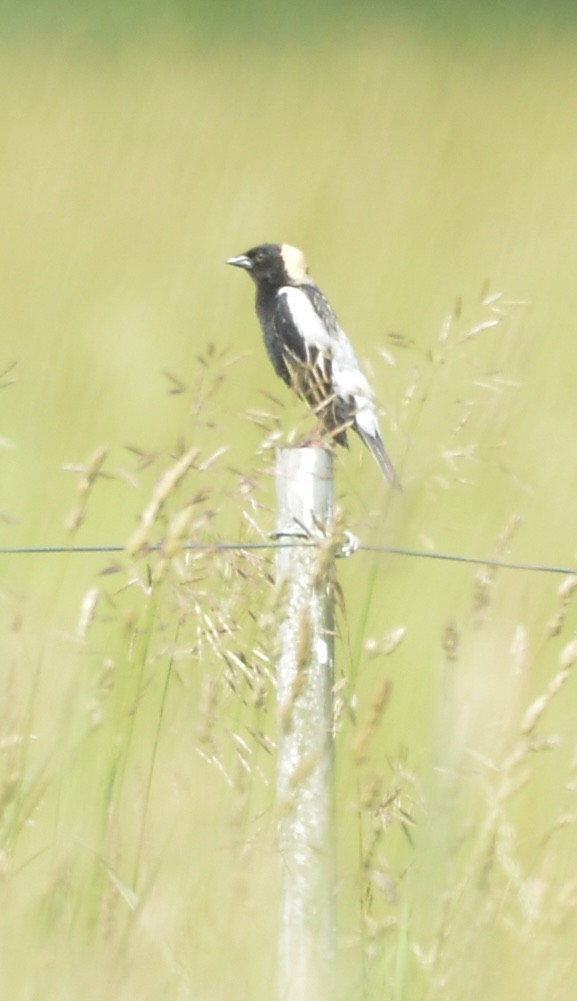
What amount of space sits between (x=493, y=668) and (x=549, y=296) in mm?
3305

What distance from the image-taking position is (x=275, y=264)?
14.2 ft

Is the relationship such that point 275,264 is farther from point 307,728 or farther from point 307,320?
point 307,728

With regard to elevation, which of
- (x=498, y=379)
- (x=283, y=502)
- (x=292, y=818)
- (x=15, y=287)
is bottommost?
(x=292, y=818)

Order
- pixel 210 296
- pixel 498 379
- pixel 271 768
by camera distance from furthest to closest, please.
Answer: pixel 210 296
pixel 271 768
pixel 498 379

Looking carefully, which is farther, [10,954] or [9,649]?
[9,649]

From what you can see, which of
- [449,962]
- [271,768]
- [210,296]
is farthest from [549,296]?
[449,962]

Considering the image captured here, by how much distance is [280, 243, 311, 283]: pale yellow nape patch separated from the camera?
167 inches

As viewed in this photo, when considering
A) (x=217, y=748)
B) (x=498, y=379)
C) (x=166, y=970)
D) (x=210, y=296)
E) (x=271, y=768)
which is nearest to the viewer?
(x=166, y=970)

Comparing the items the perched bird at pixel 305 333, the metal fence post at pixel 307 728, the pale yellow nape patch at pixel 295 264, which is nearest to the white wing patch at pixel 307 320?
the perched bird at pixel 305 333

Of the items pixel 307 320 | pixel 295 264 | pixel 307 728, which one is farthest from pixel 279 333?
pixel 307 728

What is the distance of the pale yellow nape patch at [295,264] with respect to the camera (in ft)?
14.0

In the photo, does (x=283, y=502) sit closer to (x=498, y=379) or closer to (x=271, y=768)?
(x=498, y=379)

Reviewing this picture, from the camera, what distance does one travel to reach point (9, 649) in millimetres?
1926

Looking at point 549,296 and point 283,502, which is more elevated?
point 549,296
